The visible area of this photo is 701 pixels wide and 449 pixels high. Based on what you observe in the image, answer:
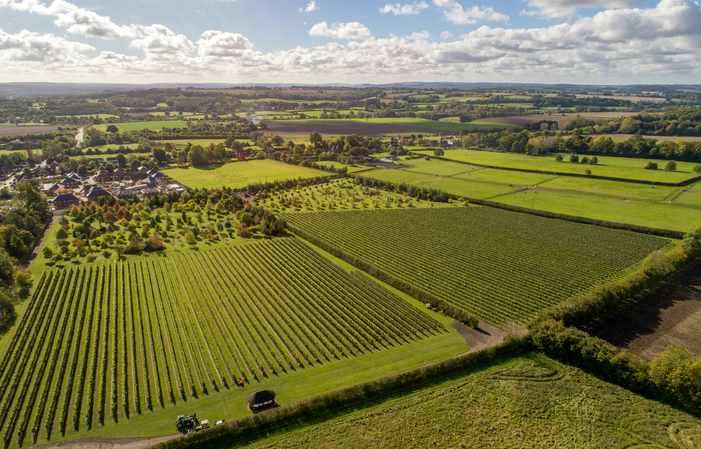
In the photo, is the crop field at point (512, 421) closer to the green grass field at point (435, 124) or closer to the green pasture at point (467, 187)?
the green pasture at point (467, 187)

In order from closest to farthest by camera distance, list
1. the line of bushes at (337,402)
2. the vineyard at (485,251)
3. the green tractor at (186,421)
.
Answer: the line of bushes at (337,402), the green tractor at (186,421), the vineyard at (485,251)

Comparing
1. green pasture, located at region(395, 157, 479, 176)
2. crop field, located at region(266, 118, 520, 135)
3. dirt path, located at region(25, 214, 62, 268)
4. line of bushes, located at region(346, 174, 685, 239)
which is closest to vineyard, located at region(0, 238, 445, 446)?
dirt path, located at region(25, 214, 62, 268)

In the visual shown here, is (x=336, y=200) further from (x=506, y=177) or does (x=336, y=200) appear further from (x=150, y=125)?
(x=150, y=125)

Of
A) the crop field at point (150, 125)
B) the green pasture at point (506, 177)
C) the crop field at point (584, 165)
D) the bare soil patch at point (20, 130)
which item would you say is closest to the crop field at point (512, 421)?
the green pasture at point (506, 177)

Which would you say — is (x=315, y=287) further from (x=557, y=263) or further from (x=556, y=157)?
(x=556, y=157)

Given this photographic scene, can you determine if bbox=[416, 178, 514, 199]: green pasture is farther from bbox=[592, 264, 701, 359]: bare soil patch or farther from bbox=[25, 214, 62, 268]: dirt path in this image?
bbox=[25, 214, 62, 268]: dirt path
